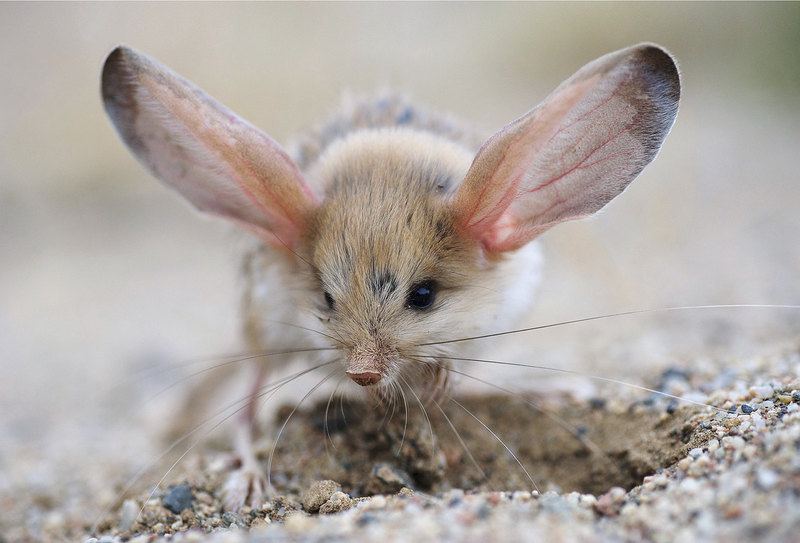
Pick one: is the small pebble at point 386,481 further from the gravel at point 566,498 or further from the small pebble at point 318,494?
the small pebble at point 318,494

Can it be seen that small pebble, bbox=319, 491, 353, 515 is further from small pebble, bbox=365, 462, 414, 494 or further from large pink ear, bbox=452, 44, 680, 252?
large pink ear, bbox=452, 44, 680, 252

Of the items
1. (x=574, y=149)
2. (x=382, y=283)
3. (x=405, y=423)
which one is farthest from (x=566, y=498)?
(x=574, y=149)

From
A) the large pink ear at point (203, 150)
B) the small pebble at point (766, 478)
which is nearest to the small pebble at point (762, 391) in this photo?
the small pebble at point (766, 478)

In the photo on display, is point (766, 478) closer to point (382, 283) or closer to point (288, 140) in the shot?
point (382, 283)

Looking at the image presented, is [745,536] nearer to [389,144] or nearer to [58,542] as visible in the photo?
[389,144]

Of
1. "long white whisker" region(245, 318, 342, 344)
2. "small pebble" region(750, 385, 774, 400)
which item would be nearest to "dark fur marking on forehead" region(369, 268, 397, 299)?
"long white whisker" region(245, 318, 342, 344)

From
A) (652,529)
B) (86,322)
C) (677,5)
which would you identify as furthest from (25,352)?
(677,5)

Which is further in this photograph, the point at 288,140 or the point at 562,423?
the point at 288,140
